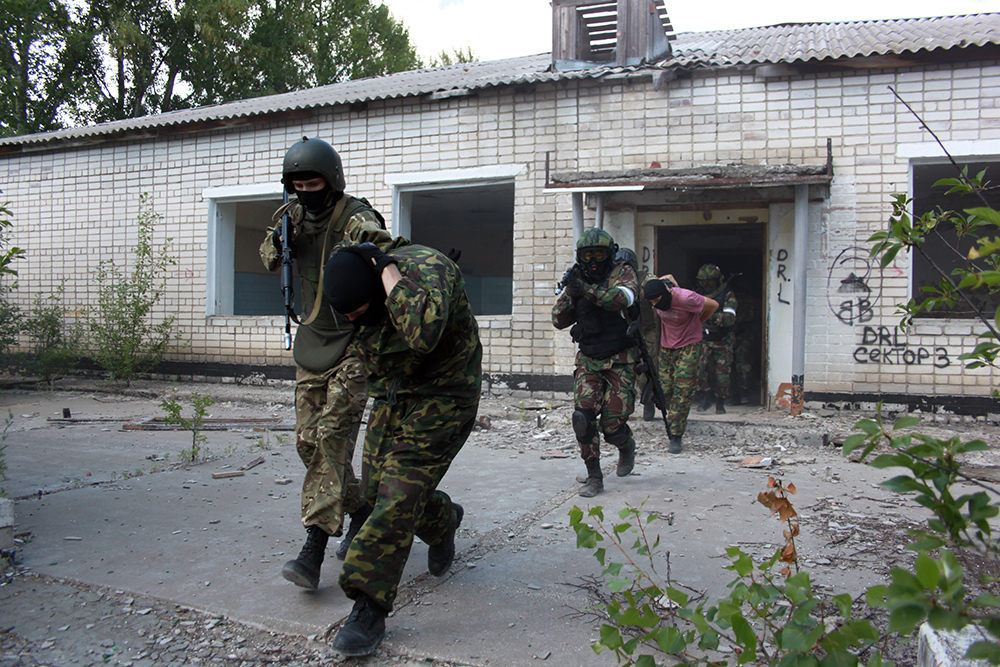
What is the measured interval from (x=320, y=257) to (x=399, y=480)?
3.76ft

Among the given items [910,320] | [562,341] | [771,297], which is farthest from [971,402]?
[910,320]

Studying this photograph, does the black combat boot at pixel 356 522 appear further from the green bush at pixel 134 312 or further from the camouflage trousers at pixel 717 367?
the green bush at pixel 134 312

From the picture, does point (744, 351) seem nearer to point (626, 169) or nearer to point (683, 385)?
point (626, 169)

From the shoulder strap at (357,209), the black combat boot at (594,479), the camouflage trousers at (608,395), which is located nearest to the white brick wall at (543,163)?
the camouflage trousers at (608,395)

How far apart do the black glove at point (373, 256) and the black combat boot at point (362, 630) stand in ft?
3.47

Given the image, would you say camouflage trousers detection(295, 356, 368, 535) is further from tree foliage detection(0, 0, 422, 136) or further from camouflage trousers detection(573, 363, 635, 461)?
tree foliage detection(0, 0, 422, 136)

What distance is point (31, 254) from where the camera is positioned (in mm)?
10398

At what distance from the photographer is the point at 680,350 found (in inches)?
230

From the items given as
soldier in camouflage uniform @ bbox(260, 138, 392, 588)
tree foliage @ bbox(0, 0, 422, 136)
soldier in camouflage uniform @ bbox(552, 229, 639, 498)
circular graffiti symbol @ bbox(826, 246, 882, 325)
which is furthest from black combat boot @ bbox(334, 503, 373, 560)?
tree foliage @ bbox(0, 0, 422, 136)

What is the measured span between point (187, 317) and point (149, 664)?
803 cm

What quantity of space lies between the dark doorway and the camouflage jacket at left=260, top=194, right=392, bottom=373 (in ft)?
18.2

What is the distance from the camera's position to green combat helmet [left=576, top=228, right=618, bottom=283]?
4434 mm

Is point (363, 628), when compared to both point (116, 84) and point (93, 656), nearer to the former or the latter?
point (93, 656)

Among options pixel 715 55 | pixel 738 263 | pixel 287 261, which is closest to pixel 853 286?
pixel 715 55
